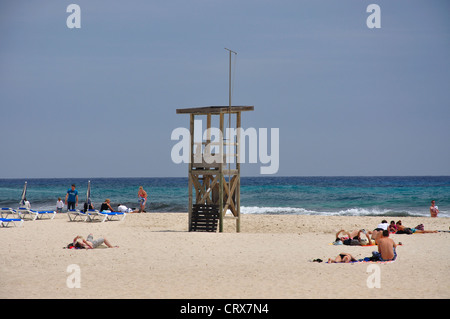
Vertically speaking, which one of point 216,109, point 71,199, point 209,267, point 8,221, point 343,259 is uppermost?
point 216,109

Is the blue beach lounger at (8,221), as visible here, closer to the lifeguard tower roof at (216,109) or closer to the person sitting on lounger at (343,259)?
the lifeguard tower roof at (216,109)

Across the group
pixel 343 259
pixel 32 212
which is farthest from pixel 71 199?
pixel 343 259

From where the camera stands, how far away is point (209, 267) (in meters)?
11.6

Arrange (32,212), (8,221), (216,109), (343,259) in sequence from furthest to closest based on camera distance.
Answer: (32,212)
(8,221)
(216,109)
(343,259)

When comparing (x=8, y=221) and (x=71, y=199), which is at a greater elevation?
(x=71, y=199)

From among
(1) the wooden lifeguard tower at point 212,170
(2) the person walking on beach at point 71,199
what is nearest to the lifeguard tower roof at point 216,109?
(1) the wooden lifeguard tower at point 212,170

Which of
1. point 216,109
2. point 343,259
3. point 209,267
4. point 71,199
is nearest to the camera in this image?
point 209,267

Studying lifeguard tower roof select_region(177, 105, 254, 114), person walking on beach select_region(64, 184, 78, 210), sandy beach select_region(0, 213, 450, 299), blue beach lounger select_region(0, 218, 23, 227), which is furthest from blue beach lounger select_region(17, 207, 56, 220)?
lifeguard tower roof select_region(177, 105, 254, 114)

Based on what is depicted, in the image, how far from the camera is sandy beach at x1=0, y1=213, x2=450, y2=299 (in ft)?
30.3

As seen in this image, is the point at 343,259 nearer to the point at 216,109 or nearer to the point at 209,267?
the point at 209,267

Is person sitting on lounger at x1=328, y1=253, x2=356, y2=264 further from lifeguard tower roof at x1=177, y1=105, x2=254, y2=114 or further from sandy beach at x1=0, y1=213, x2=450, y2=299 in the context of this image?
lifeguard tower roof at x1=177, y1=105, x2=254, y2=114

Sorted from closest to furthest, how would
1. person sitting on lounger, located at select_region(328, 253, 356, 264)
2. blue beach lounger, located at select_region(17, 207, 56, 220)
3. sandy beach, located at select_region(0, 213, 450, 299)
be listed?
1. sandy beach, located at select_region(0, 213, 450, 299)
2. person sitting on lounger, located at select_region(328, 253, 356, 264)
3. blue beach lounger, located at select_region(17, 207, 56, 220)

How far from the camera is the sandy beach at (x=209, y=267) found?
923cm
